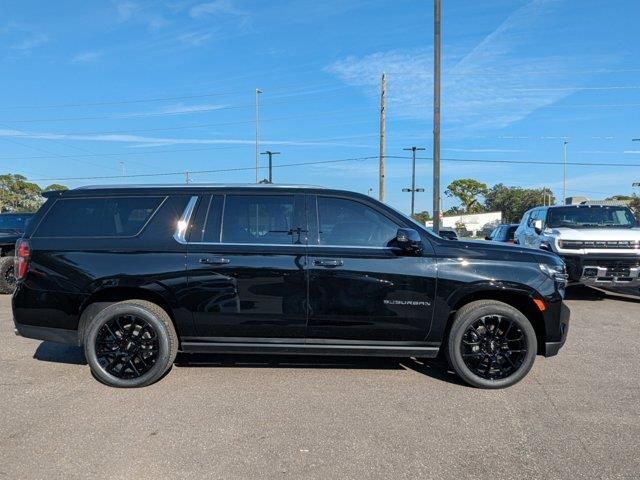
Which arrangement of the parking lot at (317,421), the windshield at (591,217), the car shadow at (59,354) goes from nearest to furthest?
the parking lot at (317,421)
the car shadow at (59,354)
the windshield at (591,217)

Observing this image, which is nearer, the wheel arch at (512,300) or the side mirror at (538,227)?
the wheel arch at (512,300)

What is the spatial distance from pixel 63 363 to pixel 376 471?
3.94 m

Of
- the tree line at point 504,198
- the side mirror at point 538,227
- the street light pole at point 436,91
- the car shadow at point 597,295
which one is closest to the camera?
the car shadow at point 597,295

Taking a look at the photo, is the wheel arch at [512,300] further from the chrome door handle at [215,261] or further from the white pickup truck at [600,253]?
the white pickup truck at [600,253]

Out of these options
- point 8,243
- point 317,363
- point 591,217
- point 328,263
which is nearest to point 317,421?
point 328,263

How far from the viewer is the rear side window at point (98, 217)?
5.11 metres

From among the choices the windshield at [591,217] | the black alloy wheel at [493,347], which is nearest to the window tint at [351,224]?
the black alloy wheel at [493,347]

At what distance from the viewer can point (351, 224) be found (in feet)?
16.6

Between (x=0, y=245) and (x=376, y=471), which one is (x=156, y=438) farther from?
(x=0, y=245)

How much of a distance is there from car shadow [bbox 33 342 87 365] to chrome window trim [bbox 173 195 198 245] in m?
1.97

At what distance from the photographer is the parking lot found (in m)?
3.47

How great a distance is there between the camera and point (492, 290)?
5.00m

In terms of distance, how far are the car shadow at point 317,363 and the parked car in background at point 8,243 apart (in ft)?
20.2

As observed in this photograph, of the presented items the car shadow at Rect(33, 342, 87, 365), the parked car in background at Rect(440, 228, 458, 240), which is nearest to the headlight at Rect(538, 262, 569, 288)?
the parked car in background at Rect(440, 228, 458, 240)
